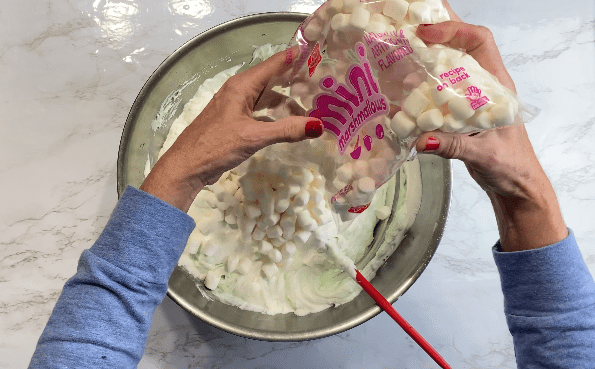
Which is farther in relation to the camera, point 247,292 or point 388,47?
point 247,292

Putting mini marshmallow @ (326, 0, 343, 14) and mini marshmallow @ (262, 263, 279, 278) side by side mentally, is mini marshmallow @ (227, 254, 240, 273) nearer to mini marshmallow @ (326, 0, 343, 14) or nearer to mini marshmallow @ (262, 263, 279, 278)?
mini marshmallow @ (262, 263, 279, 278)

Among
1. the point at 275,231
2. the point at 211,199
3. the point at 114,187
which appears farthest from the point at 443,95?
the point at 114,187

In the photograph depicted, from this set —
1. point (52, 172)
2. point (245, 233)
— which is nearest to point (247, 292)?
point (245, 233)

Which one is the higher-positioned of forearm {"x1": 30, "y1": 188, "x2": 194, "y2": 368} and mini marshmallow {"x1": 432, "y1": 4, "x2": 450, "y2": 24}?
mini marshmallow {"x1": 432, "y1": 4, "x2": 450, "y2": 24}

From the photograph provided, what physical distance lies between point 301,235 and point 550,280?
0.42m

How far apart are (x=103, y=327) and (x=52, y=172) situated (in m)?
0.62

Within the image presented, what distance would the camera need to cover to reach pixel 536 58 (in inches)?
44.9

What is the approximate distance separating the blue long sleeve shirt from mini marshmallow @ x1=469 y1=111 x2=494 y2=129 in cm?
27

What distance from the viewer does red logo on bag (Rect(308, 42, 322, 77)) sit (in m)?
0.63

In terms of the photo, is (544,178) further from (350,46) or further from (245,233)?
(245,233)

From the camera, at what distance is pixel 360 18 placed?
1.79 ft

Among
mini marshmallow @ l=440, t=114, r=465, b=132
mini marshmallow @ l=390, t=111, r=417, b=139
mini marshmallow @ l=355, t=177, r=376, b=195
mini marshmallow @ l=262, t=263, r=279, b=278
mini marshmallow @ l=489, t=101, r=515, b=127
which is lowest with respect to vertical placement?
mini marshmallow @ l=262, t=263, r=279, b=278

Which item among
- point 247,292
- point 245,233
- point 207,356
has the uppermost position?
point 245,233

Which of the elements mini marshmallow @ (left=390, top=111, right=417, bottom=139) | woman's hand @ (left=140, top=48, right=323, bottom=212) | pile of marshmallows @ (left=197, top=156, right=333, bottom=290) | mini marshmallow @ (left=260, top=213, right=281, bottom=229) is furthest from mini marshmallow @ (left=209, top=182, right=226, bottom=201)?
mini marshmallow @ (left=390, top=111, right=417, bottom=139)
